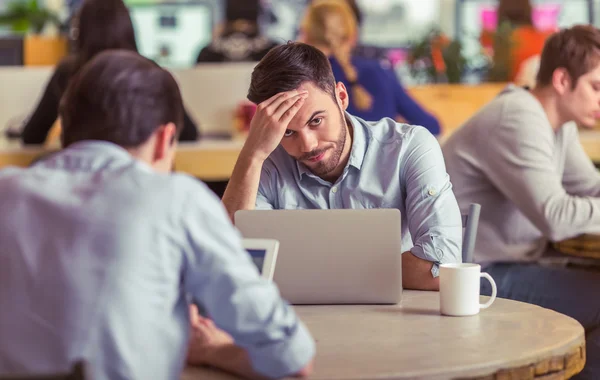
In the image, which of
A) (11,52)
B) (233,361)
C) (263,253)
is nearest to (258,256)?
(263,253)

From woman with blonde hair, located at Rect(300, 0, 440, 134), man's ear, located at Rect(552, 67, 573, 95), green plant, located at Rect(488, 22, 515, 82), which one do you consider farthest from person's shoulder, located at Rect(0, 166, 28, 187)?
green plant, located at Rect(488, 22, 515, 82)

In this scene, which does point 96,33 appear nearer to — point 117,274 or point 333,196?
point 333,196

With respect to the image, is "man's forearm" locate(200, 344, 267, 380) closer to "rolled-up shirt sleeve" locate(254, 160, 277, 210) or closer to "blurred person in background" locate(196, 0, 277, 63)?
"rolled-up shirt sleeve" locate(254, 160, 277, 210)

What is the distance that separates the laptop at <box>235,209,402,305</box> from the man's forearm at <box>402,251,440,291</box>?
0.69ft

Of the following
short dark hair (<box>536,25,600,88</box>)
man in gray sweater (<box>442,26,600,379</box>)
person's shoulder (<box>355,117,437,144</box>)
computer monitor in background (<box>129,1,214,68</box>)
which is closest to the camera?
person's shoulder (<box>355,117,437,144</box>)

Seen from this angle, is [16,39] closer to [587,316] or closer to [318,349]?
[587,316]

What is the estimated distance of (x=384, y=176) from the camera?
2053mm

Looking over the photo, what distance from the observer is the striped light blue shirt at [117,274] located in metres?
1.06

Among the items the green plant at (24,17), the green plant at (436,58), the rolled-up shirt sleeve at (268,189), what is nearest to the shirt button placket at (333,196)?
the rolled-up shirt sleeve at (268,189)

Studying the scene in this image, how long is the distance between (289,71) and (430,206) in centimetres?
41

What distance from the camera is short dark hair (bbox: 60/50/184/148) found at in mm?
1184

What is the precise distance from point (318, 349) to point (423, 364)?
17 cm

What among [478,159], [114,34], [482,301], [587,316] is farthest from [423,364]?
[114,34]

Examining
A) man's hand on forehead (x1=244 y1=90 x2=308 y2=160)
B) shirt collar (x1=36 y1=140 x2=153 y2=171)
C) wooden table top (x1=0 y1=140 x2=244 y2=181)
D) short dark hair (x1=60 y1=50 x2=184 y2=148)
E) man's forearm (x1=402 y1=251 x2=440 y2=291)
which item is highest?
short dark hair (x1=60 y1=50 x2=184 y2=148)
